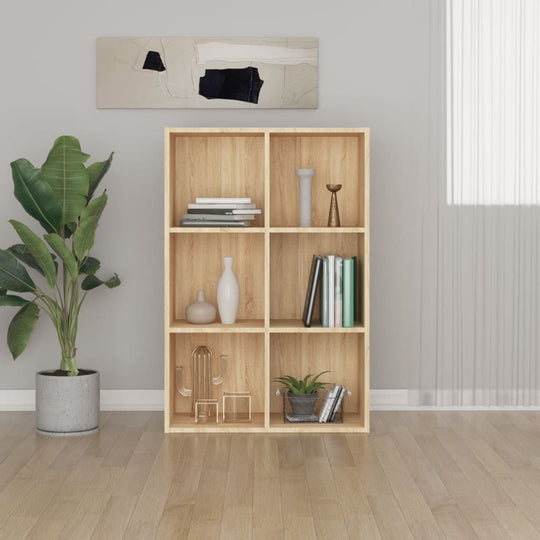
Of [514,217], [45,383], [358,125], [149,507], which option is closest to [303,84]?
[358,125]

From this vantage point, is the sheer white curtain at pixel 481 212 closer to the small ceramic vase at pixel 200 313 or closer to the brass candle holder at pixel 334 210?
the brass candle holder at pixel 334 210

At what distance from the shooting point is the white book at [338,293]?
161 inches

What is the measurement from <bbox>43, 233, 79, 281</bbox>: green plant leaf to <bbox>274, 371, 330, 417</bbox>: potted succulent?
1140mm

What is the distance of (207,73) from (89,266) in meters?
1.18

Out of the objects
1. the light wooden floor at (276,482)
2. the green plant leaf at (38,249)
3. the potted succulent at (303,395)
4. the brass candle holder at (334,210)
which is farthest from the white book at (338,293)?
the green plant leaf at (38,249)

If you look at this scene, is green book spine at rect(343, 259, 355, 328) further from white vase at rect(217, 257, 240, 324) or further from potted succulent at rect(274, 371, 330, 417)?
white vase at rect(217, 257, 240, 324)

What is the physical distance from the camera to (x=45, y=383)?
3988mm

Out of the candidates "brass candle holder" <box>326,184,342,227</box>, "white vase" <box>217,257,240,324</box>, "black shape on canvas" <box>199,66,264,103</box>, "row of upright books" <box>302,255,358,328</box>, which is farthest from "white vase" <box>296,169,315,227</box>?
"black shape on canvas" <box>199,66,264,103</box>

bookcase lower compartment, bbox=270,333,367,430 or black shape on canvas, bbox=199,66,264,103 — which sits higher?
black shape on canvas, bbox=199,66,264,103

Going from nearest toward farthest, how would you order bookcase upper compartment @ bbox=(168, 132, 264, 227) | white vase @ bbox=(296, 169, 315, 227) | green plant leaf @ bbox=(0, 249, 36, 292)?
green plant leaf @ bbox=(0, 249, 36, 292) → white vase @ bbox=(296, 169, 315, 227) → bookcase upper compartment @ bbox=(168, 132, 264, 227)

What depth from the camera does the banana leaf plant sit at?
3.84 metres

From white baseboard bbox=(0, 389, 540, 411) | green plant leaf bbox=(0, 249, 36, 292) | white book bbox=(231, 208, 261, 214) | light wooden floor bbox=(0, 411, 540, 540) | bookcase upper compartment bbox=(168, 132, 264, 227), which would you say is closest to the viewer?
light wooden floor bbox=(0, 411, 540, 540)

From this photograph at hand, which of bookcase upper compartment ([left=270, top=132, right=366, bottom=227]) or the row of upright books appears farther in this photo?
bookcase upper compartment ([left=270, top=132, right=366, bottom=227])

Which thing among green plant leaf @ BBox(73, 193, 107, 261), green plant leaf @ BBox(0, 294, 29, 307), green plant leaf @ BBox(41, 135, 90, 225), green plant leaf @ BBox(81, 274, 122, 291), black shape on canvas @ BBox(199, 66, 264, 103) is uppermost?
black shape on canvas @ BBox(199, 66, 264, 103)
